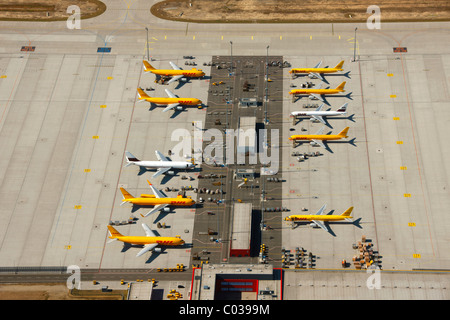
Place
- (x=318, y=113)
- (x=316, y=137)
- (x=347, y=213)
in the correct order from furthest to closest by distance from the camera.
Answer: (x=318, y=113) → (x=316, y=137) → (x=347, y=213)

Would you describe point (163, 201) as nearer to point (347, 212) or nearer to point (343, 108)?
point (347, 212)

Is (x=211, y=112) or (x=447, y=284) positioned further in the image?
(x=211, y=112)

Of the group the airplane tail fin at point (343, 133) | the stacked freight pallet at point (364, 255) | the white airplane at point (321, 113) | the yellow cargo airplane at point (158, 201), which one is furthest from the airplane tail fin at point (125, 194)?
the airplane tail fin at point (343, 133)

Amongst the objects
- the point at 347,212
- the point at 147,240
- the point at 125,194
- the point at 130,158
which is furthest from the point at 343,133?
the point at 125,194

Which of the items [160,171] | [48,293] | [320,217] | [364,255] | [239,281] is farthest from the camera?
[160,171]

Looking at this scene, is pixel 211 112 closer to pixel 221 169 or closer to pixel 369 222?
pixel 221 169

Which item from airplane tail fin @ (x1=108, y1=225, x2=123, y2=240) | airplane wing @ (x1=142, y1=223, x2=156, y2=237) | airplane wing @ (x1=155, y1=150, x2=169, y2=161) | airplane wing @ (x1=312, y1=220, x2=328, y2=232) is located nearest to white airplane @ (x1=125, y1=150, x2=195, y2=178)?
airplane wing @ (x1=155, y1=150, x2=169, y2=161)

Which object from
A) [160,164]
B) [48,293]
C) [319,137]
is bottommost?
[48,293]


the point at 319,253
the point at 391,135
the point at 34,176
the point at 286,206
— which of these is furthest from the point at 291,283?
the point at 34,176

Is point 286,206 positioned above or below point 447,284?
above
